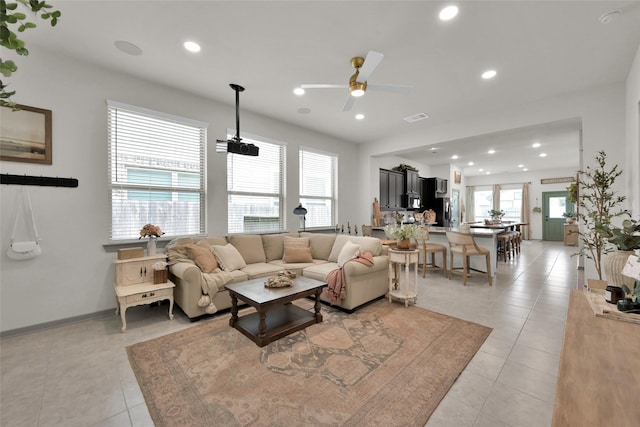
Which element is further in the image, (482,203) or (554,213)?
(482,203)

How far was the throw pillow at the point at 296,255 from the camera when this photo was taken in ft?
14.3

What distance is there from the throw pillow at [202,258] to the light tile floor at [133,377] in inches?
25.8

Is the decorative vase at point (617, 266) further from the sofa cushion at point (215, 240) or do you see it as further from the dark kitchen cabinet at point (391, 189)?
the dark kitchen cabinet at point (391, 189)

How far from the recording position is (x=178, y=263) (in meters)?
3.43

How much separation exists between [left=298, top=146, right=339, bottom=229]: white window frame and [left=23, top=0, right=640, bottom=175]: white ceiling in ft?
5.10

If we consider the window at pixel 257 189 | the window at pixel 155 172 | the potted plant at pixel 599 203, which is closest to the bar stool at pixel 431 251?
the potted plant at pixel 599 203

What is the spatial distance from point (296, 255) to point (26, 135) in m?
3.57

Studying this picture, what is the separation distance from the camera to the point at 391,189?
7.70 m

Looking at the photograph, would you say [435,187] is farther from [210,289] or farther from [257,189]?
[210,289]

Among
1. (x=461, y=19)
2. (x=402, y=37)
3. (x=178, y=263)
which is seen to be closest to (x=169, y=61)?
(x=178, y=263)

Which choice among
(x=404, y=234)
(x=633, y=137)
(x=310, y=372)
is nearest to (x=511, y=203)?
(x=633, y=137)

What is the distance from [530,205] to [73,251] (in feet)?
47.2

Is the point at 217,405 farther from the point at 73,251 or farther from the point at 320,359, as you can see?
the point at 73,251

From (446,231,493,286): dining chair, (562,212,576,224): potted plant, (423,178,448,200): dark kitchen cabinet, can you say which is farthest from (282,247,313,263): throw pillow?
(423,178,448,200): dark kitchen cabinet
